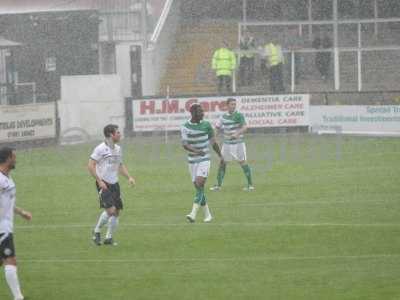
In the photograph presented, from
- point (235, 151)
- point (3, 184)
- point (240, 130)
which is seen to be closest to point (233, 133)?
point (240, 130)

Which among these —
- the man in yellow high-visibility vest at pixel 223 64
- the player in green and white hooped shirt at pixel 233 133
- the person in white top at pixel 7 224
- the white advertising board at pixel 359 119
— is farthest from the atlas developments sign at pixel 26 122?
the person in white top at pixel 7 224

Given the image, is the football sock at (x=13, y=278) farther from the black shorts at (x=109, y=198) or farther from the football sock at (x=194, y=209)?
the football sock at (x=194, y=209)

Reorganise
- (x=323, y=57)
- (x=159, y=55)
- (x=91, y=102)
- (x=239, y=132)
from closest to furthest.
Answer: (x=239, y=132)
(x=91, y=102)
(x=323, y=57)
(x=159, y=55)

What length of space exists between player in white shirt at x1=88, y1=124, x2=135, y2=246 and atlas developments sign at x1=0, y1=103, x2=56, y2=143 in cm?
1934

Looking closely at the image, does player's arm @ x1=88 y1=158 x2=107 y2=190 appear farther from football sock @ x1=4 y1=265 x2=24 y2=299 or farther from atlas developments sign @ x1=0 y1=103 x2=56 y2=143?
atlas developments sign @ x1=0 y1=103 x2=56 y2=143

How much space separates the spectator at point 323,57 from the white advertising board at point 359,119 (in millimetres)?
7133

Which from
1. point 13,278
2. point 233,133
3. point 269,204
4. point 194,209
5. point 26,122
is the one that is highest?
point 233,133

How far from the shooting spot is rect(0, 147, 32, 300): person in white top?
13.5m

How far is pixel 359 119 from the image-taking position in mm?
39312

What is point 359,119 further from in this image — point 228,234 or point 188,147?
point 228,234

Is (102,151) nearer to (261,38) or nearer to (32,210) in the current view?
(32,210)

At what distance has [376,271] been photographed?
15414 millimetres

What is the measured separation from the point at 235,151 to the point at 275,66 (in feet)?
59.9

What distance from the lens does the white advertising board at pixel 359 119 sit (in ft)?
127
